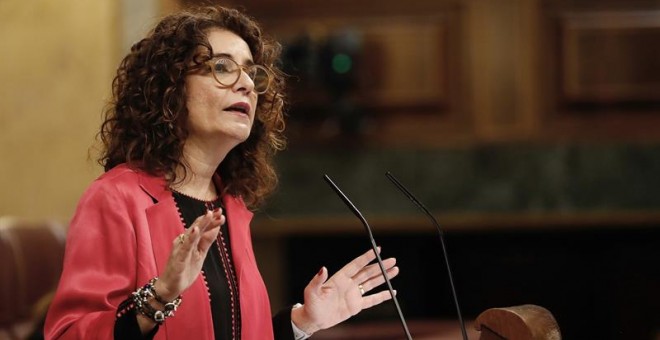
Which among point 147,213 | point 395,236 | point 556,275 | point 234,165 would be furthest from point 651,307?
point 147,213

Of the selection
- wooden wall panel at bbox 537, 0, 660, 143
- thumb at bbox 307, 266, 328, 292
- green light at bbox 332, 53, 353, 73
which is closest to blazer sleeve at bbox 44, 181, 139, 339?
thumb at bbox 307, 266, 328, 292

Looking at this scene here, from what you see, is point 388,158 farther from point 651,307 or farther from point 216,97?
point 216,97

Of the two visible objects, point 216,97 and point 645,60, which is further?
point 645,60

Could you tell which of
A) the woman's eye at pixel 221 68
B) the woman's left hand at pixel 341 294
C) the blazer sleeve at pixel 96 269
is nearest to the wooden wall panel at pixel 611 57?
the woman's left hand at pixel 341 294

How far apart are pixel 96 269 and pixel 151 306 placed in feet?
0.39

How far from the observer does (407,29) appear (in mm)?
4398

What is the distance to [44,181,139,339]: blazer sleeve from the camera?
1577 mm

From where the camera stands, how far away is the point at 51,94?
4.38 metres

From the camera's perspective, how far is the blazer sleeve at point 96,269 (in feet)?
5.17

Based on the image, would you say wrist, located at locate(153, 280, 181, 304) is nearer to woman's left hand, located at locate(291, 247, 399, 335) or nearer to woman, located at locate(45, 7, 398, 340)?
woman, located at locate(45, 7, 398, 340)

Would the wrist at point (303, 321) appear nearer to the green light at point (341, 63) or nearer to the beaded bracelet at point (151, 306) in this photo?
the beaded bracelet at point (151, 306)

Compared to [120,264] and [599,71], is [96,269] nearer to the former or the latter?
[120,264]

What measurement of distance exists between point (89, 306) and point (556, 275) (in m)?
3.06

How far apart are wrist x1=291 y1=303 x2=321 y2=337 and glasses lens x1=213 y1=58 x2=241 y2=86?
40 cm
